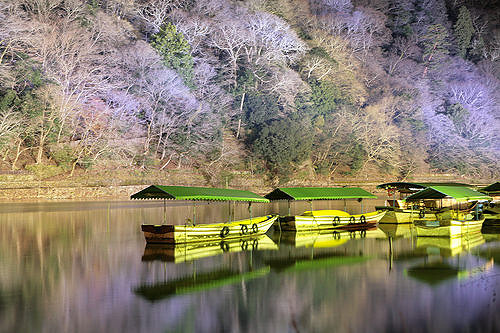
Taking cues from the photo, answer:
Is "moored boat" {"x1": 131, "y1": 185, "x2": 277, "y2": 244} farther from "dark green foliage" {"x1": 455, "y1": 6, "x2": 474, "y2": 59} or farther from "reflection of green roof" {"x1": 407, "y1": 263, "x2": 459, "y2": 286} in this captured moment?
"dark green foliage" {"x1": 455, "y1": 6, "x2": 474, "y2": 59}

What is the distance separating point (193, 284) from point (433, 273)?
26.1 feet

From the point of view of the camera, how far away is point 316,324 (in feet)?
41.9

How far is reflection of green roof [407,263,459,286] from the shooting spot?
17.8 m

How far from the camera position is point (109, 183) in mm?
50594

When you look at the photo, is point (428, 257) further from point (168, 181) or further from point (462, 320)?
point (168, 181)

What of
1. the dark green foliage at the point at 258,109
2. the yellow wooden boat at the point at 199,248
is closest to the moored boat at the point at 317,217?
the yellow wooden boat at the point at 199,248

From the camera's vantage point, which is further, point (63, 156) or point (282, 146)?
point (282, 146)

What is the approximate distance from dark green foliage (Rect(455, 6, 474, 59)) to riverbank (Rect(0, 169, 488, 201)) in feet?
144

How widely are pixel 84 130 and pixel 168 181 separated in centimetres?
897

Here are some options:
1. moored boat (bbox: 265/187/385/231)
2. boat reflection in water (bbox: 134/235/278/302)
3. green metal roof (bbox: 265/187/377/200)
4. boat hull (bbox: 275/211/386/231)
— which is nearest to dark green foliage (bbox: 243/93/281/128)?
green metal roof (bbox: 265/187/377/200)

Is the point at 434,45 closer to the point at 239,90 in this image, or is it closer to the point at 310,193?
the point at 239,90

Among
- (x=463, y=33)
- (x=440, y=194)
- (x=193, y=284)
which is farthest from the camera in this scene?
(x=463, y=33)

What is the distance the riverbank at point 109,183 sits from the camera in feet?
151

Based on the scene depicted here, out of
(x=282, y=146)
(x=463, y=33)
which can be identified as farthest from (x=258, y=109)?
(x=463, y=33)
